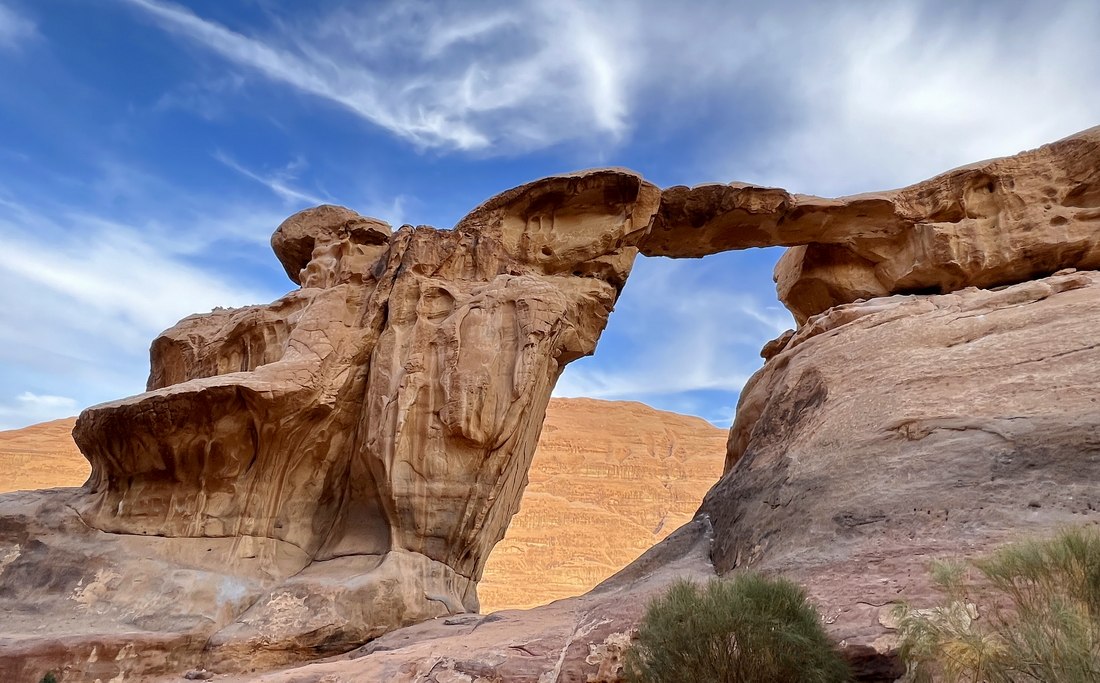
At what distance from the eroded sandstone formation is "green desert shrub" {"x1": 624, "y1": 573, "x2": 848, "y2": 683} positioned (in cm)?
29

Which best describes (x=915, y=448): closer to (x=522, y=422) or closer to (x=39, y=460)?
(x=522, y=422)

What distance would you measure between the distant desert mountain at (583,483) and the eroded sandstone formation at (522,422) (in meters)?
29.4

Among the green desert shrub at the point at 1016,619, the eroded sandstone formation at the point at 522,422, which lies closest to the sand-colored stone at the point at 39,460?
the eroded sandstone formation at the point at 522,422

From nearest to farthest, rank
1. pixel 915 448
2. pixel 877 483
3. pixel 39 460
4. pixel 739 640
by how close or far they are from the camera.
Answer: pixel 739 640 → pixel 877 483 → pixel 915 448 → pixel 39 460

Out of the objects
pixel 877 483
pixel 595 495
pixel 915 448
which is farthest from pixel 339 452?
pixel 595 495

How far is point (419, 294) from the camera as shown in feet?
36.0

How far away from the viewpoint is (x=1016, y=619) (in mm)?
4254

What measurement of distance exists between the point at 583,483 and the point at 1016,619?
1711 inches

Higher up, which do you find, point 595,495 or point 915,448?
point 595,495

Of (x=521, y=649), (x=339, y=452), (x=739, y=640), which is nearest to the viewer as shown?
(x=739, y=640)

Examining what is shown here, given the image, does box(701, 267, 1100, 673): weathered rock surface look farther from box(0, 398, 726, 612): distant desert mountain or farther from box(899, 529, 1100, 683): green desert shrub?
box(0, 398, 726, 612): distant desert mountain

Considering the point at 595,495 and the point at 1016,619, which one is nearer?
the point at 1016,619

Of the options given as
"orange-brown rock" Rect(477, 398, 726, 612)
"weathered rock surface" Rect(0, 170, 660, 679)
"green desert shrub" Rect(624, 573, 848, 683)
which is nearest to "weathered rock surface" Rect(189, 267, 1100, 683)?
"green desert shrub" Rect(624, 573, 848, 683)

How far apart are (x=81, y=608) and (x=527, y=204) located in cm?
742
